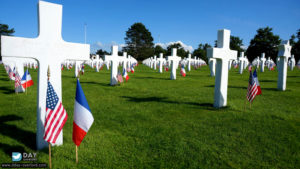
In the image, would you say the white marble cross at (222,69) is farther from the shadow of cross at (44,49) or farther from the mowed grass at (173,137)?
the shadow of cross at (44,49)

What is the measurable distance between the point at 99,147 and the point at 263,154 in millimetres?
3293

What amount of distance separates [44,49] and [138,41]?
9590cm

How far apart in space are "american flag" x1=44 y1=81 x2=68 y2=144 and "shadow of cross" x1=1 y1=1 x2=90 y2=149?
0.69 meters

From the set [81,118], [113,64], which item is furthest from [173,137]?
[113,64]

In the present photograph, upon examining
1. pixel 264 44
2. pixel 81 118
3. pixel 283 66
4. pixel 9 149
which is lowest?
pixel 9 149

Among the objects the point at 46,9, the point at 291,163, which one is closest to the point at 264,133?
the point at 291,163

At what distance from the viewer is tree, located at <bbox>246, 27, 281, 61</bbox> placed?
217 ft

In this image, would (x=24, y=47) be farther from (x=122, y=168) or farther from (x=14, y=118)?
(x=14, y=118)

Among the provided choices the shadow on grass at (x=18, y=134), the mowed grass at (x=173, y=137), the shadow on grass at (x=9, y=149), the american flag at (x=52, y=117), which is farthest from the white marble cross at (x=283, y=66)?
the shadow on grass at (x=9, y=149)

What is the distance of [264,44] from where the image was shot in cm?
6700

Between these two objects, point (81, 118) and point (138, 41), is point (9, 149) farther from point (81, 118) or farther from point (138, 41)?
point (138, 41)

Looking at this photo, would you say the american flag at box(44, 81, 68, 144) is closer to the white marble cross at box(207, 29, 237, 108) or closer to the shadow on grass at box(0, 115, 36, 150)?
the shadow on grass at box(0, 115, 36, 150)

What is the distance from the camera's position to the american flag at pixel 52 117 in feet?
12.1

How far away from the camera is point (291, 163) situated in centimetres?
384
